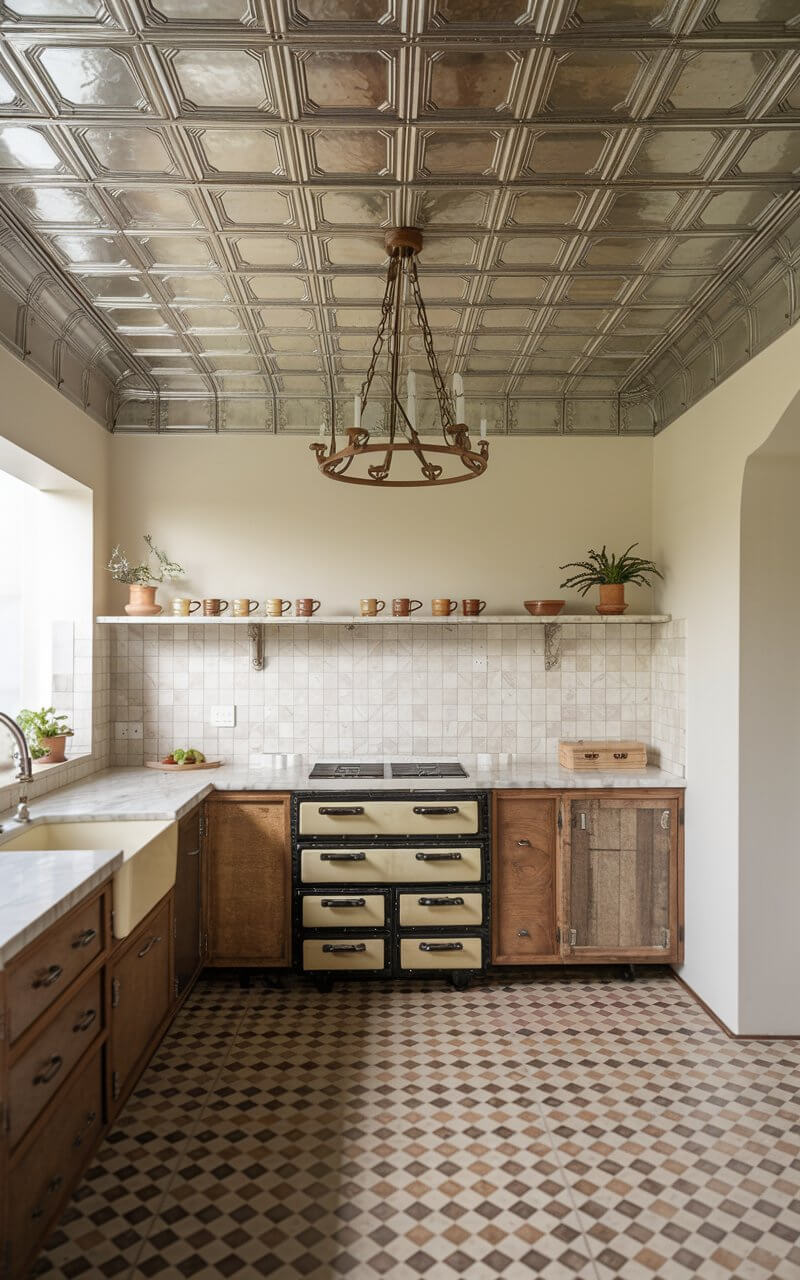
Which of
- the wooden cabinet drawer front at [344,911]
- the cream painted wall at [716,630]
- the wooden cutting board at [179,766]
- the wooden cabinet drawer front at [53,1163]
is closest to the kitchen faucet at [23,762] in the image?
the wooden cabinet drawer front at [53,1163]

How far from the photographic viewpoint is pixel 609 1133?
2656mm

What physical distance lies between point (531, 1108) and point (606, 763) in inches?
67.6

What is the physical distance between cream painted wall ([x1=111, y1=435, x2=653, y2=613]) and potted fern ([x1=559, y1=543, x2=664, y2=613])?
77 millimetres

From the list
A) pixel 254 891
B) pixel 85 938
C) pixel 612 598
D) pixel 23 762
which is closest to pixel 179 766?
pixel 254 891

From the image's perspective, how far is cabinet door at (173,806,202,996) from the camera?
339 cm

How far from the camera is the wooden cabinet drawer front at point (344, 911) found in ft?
12.5

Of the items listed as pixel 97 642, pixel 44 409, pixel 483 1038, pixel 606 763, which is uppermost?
pixel 44 409

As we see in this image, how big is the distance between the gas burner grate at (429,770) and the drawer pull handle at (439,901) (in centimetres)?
53

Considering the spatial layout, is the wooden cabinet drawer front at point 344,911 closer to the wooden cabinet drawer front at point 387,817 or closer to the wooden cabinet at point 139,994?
the wooden cabinet drawer front at point 387,817

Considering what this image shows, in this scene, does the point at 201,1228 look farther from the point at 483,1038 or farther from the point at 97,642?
the point at 97,642

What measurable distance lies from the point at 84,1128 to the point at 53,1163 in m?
0.23

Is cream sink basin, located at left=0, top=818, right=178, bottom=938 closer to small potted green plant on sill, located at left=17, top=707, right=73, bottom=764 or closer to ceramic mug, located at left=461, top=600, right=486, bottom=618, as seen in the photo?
small potted green plant on sill, located at left=17, top=707, right=73, bottom=764

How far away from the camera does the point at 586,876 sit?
3.89 m

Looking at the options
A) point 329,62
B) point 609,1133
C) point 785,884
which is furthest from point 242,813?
point 329,62
